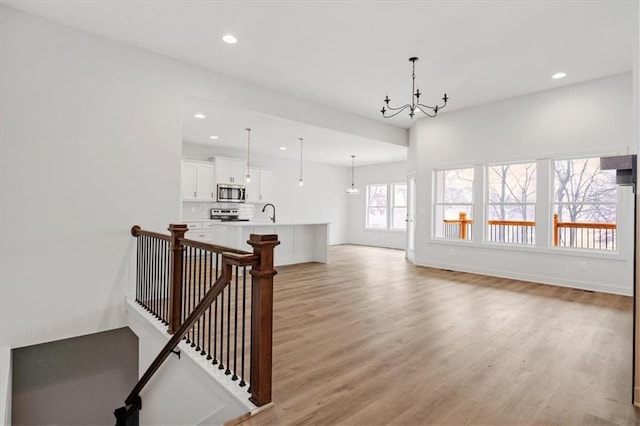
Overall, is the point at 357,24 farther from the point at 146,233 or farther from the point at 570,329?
the point at 570,329

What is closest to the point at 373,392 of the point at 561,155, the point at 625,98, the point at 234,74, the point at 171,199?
the point at 171,199

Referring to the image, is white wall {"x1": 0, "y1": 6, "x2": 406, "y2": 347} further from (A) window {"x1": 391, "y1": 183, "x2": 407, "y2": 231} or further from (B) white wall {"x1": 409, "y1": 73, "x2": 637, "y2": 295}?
(A) window {"x1": 391, "y1": 183, "x2": 407, "y2": 231}

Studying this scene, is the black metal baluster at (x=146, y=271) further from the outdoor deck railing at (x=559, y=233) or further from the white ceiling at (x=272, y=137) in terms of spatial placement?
the outdoor deck railing at (x=559, y=233)

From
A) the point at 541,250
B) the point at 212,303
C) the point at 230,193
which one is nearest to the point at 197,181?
the point at 230,193

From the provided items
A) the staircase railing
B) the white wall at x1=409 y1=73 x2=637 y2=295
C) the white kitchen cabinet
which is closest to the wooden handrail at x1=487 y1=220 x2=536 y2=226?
the white wall at x1=409 y1=73 x2=637 y2=295

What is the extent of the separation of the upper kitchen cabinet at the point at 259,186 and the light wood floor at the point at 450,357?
183 inches

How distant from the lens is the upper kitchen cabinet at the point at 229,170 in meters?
7.98

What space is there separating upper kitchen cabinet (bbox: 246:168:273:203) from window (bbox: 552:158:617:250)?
21.9ft

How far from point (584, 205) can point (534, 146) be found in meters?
1.21

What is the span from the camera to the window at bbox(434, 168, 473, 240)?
6.59 m

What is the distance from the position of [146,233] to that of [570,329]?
462 cm

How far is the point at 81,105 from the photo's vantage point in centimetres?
361

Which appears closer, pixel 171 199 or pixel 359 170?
pixel 171 199

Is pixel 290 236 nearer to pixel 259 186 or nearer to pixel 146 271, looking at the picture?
pixel 259 186
